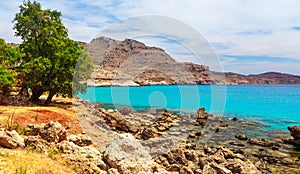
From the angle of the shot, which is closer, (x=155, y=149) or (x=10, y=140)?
(x=10, y=140)

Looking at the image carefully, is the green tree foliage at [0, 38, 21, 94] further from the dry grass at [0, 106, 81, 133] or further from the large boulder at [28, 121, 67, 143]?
the large boulder at [28, 121, 67, 143]

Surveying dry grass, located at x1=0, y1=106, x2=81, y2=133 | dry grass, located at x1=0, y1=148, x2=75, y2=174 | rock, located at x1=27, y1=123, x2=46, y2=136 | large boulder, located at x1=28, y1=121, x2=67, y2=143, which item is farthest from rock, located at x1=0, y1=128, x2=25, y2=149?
dry grass, located at x1=0, y1=106, x2=81, y2=133

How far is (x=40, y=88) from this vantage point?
37031 millimetres

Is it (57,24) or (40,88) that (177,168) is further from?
(57,24)

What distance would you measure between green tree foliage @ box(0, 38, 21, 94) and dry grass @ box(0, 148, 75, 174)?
59.5ft

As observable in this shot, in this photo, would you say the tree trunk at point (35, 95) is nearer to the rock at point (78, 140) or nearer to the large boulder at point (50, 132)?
the rock at point (78, 140)

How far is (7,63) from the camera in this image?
32.1 metres

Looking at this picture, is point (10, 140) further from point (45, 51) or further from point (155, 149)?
point (45, 51)

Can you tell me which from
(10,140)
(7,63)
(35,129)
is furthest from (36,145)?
(7,63)

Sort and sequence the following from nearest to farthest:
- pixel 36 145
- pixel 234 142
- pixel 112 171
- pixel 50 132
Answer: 1. pixel 112 171
2. pixel 36 145
3. pixel 50 132
4. pixel 234 142

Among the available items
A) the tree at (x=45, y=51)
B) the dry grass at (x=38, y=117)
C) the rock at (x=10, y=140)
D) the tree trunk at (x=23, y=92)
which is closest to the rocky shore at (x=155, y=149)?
the rock at (x=10, y=140)

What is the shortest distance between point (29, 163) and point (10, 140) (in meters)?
2.87

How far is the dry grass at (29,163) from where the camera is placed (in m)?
10.9

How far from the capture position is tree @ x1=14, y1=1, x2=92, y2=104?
36.7 metres
